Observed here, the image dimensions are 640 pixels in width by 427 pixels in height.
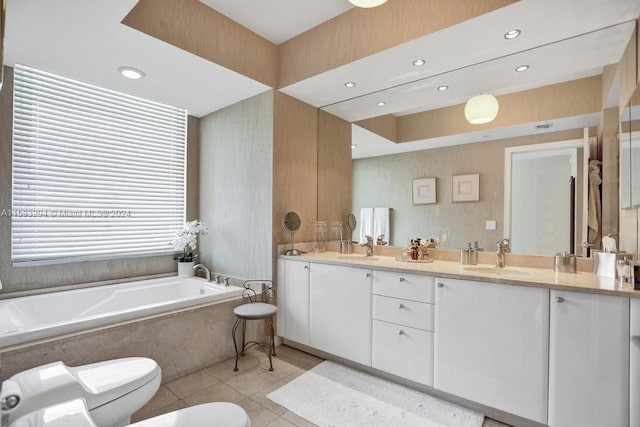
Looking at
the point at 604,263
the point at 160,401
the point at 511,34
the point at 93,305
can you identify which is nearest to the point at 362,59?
the point at 511,34

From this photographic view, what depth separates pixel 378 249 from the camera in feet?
9.82

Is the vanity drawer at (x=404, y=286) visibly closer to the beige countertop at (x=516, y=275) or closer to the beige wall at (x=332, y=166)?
the beige countertop at (x=516, y=275)

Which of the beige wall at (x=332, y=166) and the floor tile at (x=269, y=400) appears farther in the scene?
the beige wall at (x=332, y=166)

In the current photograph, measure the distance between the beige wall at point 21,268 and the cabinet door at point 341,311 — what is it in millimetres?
1953

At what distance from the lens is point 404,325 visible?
219cm

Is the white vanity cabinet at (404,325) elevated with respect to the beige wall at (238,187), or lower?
lower

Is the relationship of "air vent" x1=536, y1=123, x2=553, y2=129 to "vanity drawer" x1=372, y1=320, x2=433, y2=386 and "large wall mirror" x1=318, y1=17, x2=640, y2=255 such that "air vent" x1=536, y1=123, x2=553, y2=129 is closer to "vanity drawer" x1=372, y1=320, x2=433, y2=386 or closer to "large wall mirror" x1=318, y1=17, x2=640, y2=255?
"large wall mirror" x1=318, y1=17, x2=640, y2=255

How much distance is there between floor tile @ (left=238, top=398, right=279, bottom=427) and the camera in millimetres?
1891

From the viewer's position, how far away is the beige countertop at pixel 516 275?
1587mm

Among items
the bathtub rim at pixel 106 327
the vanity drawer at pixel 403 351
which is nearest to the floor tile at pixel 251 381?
the bathtub rim at pixel 106 327

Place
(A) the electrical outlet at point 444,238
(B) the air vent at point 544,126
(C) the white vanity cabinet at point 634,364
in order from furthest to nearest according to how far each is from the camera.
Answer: (A) the electrical outlet at point 444,238 → (B) the air vent at point 544,126 → (C) the white vanity cabinet at point 634,364

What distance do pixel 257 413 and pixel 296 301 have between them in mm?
992

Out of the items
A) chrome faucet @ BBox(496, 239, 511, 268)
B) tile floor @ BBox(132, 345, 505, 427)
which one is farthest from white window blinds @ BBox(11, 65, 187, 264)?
A: chrome faucet @ BBox(496, 239, 511, 268)

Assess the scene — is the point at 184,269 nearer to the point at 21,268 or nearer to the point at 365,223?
the point at 21,268
